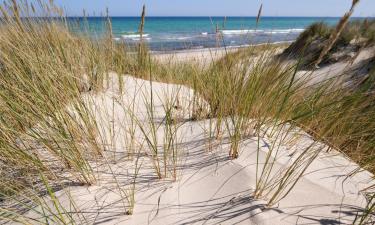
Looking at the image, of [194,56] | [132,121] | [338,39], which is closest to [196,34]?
[194,56]

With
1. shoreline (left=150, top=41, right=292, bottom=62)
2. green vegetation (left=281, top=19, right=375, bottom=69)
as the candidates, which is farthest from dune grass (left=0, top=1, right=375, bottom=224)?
green vegetation (left=281, top=19, right=375, bottom=69)

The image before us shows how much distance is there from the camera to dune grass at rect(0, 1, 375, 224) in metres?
1.26

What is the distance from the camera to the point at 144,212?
1.17m

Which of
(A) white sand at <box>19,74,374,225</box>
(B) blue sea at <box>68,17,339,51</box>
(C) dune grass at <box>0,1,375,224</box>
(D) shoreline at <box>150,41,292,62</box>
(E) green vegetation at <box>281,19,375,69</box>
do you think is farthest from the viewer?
(E) green vegetation at <box>281,19,375,69</box>

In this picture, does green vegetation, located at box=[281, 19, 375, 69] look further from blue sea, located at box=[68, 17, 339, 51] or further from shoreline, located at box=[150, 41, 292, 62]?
shoreline, located at box=[150, 41, 292, 62]

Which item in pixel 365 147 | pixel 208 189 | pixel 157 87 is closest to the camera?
pixel 208 189

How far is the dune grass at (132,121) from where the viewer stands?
4.13 ft

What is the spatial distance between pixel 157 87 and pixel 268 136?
5.72ft

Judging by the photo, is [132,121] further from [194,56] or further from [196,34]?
[194,56]

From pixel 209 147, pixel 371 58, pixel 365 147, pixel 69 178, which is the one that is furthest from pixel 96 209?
pixel 371 58

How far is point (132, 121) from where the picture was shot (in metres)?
1.56

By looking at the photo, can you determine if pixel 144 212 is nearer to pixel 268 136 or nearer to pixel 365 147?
pixel 268 136

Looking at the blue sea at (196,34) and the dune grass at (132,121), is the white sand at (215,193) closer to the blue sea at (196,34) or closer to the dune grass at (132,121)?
the dune grass at (132,121)

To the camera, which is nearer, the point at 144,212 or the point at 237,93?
the point at 144,212
